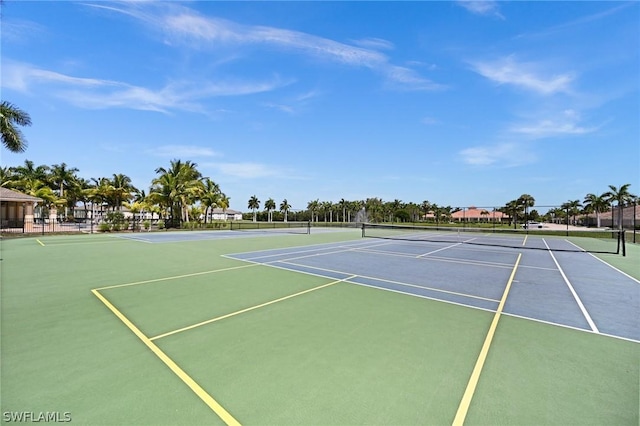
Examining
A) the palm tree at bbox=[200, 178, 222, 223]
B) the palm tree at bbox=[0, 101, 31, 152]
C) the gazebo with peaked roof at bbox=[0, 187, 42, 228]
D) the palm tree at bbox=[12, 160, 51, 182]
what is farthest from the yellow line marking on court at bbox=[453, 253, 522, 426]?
the palm tree at bbox=[12, 160, 51, 182]

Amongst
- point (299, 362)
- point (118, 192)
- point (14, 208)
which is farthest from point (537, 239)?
point (14, 208)

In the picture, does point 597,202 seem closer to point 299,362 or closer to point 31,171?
point 299,362

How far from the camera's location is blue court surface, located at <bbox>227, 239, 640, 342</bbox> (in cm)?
565

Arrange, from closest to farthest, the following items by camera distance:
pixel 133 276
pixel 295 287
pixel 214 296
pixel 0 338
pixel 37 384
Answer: pixel 37 384
pixel 0 338
pixel 214 296
pixel 295 287
pixel 133 276

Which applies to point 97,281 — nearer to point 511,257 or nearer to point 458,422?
point 458,422

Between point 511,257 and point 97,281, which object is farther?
point 511,257

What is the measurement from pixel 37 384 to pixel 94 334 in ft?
4.55

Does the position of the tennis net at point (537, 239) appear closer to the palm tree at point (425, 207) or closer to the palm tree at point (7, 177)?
the palm tree at point (7, 177)

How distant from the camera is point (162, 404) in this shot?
2.92m

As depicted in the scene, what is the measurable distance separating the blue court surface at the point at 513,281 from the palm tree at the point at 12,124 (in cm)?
1345

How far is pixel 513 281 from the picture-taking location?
853 cm

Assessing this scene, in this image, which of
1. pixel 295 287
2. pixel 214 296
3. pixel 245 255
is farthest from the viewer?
pixel 245 255

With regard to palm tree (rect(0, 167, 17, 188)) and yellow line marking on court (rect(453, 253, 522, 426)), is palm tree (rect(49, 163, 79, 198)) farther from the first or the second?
yellow line marking on court (rect(453, 253, 522, 426))

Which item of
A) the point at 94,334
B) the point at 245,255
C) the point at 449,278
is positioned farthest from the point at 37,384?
the point at 245,255
